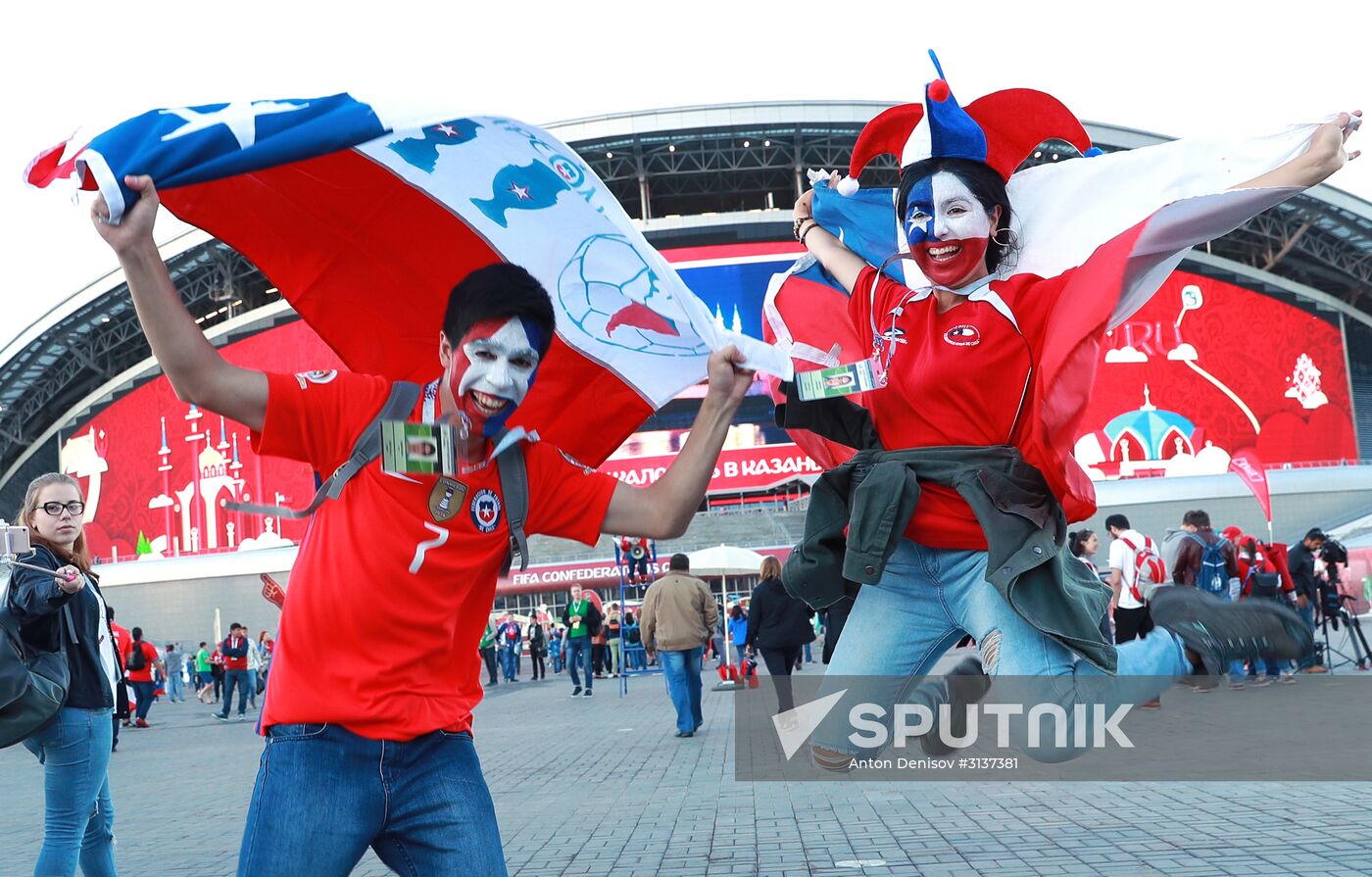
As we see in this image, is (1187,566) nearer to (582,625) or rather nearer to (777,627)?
(777,627)

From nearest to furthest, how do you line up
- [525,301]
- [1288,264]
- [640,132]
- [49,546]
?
[525,301] → [49,546] → [640,132] → [1288,264]

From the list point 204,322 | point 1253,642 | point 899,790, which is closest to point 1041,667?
point 1253,642

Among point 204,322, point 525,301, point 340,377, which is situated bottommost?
point 340,377

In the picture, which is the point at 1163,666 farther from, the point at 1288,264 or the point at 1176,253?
the point at 1288,264

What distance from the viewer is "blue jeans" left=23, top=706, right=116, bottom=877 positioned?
466cm

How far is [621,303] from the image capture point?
355cm

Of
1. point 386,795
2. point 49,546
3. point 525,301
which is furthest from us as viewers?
point 49,546

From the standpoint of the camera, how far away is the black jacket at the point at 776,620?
11.7 m

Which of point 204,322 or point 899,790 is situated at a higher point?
point 204,322

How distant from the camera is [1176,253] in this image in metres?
3.42

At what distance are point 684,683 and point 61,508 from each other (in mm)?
6786

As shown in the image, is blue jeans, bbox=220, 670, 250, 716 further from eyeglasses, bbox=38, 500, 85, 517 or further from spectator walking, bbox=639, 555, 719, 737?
eyeglasses, bbox=38, 500, 85, 517

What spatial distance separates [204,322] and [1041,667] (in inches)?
2299

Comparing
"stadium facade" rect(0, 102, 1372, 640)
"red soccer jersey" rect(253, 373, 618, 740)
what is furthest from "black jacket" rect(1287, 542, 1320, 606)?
"stadium facade" rect(0, 102, 1372, 640)
